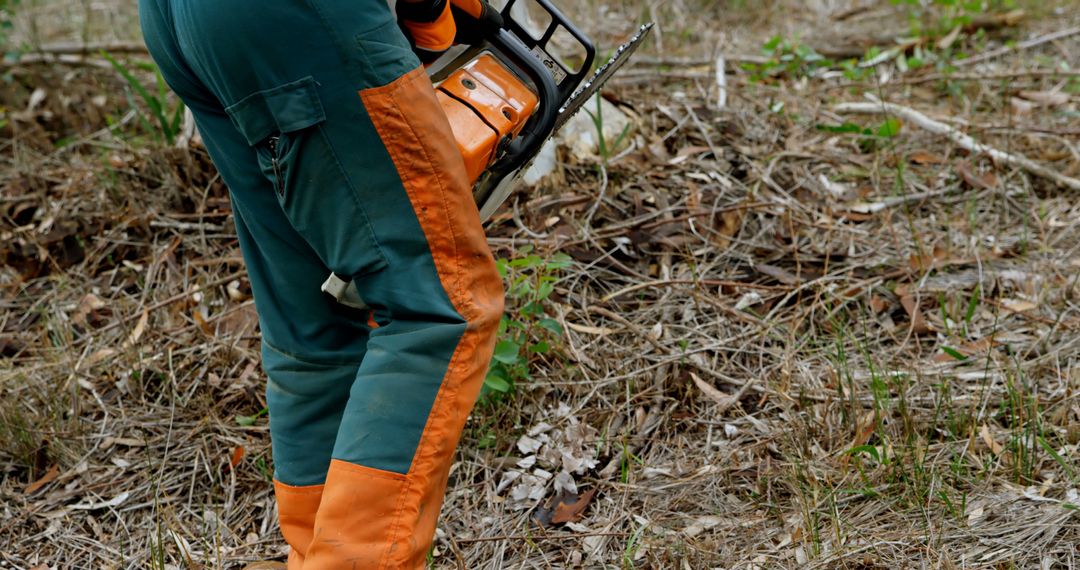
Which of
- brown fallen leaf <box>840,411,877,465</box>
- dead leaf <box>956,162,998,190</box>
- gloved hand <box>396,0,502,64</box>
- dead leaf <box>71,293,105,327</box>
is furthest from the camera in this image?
dead leaf <box>956,162,998,190</box>

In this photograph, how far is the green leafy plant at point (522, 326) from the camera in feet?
9.02

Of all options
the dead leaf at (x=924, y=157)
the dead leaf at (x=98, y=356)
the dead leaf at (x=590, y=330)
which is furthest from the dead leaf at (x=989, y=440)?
the dead leaf at (x=98, y=356)

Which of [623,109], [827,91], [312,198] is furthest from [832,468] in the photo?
[827,91]

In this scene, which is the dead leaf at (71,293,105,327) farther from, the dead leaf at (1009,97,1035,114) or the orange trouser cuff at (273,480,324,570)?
the dead leaf at (1009,97,1035,114)

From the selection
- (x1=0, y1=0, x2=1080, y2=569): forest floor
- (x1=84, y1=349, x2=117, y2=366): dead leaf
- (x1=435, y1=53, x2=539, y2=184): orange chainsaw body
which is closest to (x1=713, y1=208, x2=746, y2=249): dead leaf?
(x1=0, y1=0, x2=1080, y2=569): forest floor

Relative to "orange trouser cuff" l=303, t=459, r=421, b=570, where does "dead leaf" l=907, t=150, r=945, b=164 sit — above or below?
above

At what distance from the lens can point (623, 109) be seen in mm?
4141

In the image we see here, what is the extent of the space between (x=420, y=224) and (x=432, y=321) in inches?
7.8

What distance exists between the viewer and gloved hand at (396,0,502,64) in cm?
197

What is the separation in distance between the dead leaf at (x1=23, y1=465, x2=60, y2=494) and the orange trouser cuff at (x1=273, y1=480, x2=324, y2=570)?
1.11 meters

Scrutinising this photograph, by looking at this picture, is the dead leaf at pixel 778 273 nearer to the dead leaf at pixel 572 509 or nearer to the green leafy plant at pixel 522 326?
the green leafy plant at pixel 522 326

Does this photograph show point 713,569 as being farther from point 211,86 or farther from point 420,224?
point 211,86

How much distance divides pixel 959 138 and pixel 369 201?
308cm

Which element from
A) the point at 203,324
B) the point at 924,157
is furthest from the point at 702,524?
the point at 924,157
